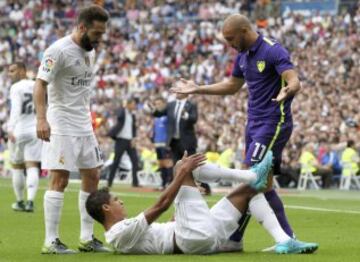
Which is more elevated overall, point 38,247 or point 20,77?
point 20,77

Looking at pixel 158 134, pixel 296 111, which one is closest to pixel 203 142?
pixel 296 111

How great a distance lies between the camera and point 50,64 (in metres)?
11.9

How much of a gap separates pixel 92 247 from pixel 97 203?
1065 mm

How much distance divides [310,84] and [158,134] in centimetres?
844

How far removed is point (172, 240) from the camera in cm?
1114

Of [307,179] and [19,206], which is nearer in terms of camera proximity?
[19,206]

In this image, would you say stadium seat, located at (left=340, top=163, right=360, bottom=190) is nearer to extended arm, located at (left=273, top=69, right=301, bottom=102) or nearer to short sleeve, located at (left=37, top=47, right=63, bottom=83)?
short sleeve, located at (left=37, top=47, right=63, bottom=83)

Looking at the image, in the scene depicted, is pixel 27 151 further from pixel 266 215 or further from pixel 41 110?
pixel 266 215

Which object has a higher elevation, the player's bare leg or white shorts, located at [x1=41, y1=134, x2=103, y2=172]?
white shorts, located at [x1=41, y1=134, x2=103, y2=172]

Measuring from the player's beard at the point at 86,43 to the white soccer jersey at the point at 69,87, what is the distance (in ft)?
0.20

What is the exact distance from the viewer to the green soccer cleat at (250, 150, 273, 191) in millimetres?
11039

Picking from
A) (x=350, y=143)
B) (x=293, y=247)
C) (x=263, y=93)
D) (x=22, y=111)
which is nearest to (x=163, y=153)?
(x=350, y=143)

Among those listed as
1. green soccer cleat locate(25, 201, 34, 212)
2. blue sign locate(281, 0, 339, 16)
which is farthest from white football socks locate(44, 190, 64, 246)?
blue sign locate(281, 0, 339, 16)

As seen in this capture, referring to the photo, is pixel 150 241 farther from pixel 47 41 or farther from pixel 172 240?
pixel 47 41
